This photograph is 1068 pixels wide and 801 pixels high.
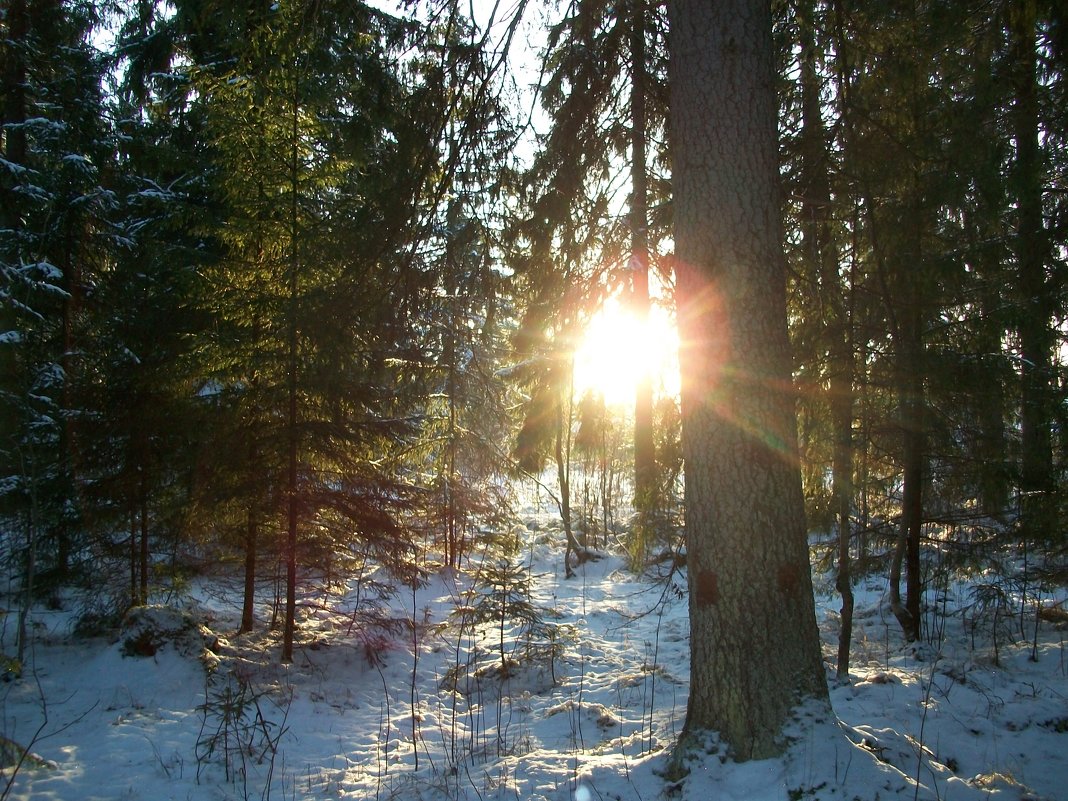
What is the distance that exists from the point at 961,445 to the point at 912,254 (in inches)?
99.7

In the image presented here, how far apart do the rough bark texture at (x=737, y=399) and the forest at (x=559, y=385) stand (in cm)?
3

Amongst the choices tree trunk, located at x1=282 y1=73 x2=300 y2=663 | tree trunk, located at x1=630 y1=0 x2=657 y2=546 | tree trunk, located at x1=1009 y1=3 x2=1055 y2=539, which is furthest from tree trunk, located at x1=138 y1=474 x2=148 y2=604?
tree trunk, located at x1=1009 y1=3 x2=1055 y2=539

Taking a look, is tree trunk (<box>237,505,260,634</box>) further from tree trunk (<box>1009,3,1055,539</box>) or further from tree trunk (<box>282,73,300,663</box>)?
tree trunk (<box>1009,3,1055,539</box>)

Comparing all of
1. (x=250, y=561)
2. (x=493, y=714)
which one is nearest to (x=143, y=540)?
(x=250, y=561)

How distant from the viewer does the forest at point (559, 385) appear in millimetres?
4016

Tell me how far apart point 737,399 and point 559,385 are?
5474 mm

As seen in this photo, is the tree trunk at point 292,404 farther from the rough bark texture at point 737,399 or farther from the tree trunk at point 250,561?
the rough bark texture at point 737,399

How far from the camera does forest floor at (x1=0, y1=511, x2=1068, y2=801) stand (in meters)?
4.04

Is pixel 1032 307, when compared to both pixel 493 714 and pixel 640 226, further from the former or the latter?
pixel 493 714

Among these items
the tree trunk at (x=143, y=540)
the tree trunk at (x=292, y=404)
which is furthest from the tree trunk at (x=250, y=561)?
the tree trunk at (x=143, y=540)

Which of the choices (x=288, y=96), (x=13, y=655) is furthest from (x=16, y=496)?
(x=288, y=96)

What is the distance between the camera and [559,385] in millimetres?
9289

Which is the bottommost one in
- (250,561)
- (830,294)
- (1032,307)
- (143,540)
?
(250,561)

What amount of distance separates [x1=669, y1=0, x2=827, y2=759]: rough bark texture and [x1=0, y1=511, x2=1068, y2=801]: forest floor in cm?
39
